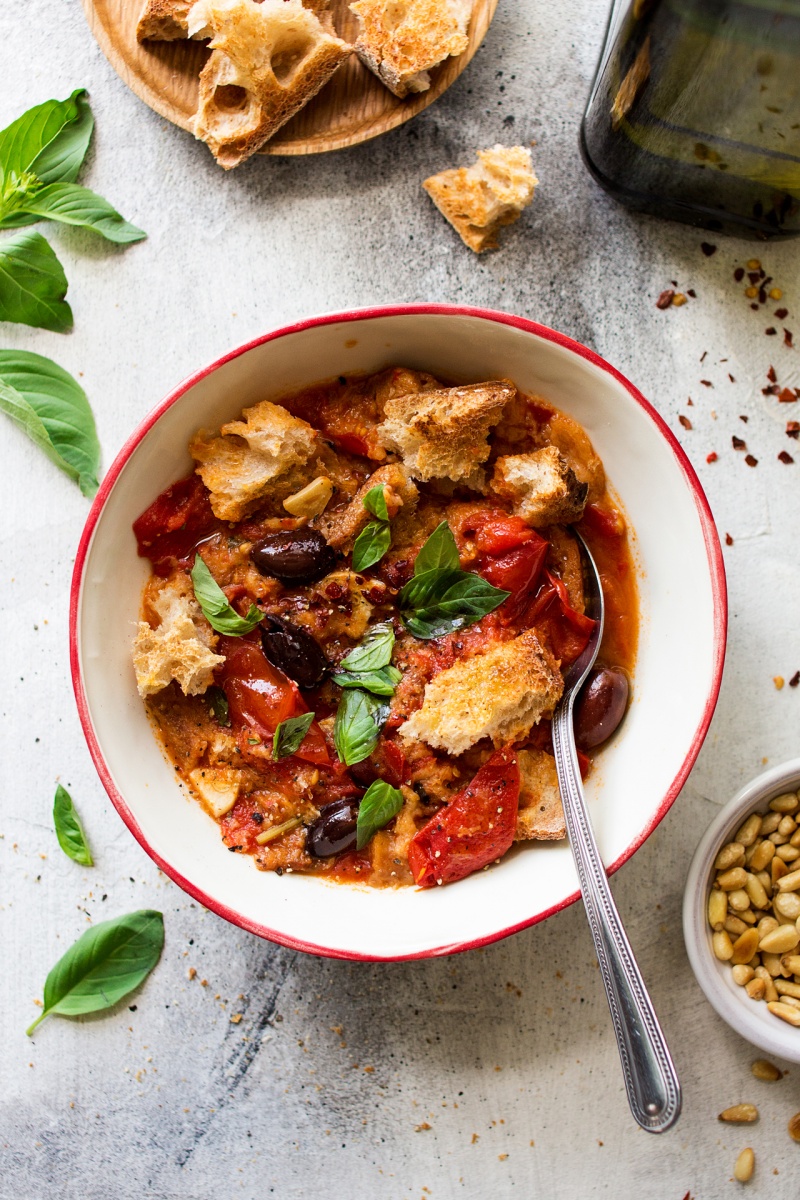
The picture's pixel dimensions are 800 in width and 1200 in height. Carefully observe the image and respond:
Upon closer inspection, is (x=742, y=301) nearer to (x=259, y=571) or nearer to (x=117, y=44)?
(x=259, y=571)

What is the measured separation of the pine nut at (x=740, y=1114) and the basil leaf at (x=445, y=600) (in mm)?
2141

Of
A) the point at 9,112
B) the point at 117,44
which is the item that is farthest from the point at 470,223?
the point at 9,112

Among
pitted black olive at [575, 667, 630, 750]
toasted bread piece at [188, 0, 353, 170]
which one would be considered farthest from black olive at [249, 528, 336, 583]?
toasted bread piece at [188, 0, 353, 170]

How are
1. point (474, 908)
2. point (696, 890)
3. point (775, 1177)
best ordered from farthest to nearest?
point (775, 1177) → point (696, 890) → point (474, 908)

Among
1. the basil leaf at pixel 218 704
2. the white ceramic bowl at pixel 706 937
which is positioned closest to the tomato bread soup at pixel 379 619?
the basil leaf at pixel 218 704

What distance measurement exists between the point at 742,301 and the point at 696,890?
7.11ft

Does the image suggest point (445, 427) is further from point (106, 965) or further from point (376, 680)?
point (106, 965)

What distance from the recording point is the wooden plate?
11.0 ft

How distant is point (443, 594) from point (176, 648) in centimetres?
86

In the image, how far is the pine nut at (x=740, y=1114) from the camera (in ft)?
11.2

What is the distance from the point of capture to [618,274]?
3447mm

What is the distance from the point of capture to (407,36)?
3.12 meters

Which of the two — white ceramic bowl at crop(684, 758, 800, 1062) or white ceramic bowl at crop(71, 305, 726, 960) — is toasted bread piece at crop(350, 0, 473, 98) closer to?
white ceramic bowl at crop(71, 305, 726, 960)

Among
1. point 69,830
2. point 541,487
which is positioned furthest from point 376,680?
point 69,830
